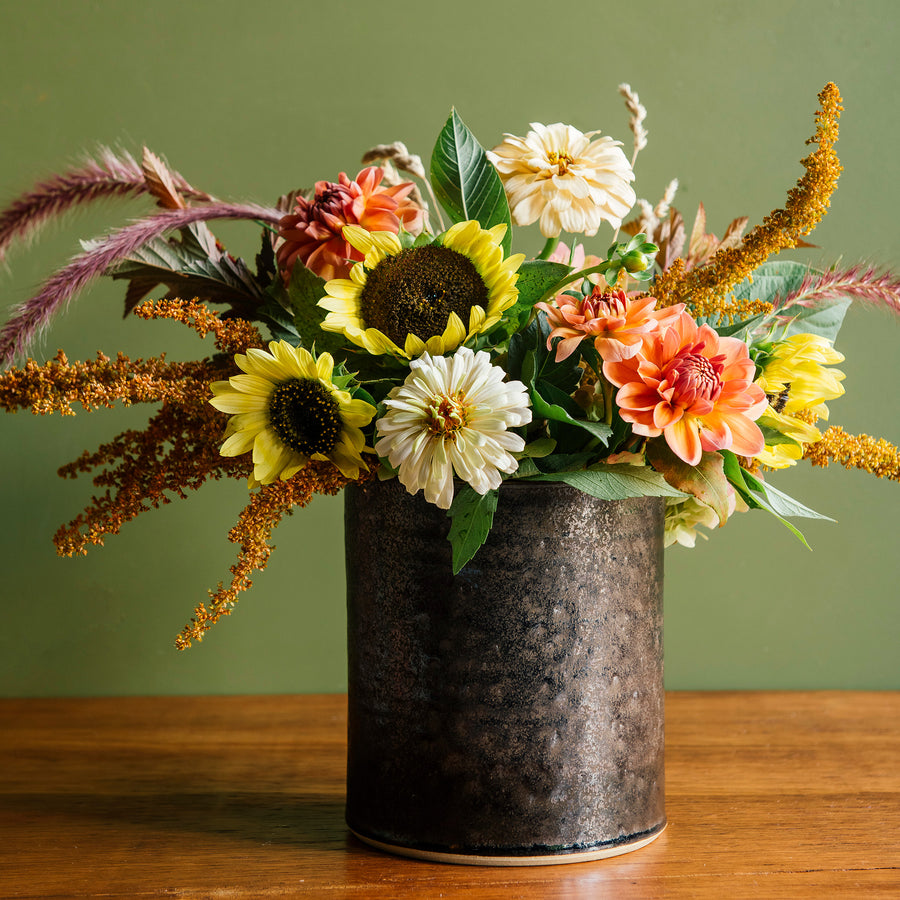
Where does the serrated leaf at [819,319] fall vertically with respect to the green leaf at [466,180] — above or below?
below

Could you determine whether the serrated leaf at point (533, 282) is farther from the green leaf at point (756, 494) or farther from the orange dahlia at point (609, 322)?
the green leaf at point (756, 494)

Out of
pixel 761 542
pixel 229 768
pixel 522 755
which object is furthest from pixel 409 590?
pixel 761 542

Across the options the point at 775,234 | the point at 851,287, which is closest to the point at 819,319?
the point at 851,287

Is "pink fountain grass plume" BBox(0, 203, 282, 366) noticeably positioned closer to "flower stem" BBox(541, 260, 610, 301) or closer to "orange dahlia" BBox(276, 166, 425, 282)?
"orange dahlia" BBox(276, 166, 425, 282)

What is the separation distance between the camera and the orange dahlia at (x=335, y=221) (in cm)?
52

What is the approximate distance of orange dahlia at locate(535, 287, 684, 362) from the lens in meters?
0.46

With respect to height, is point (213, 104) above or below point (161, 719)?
above

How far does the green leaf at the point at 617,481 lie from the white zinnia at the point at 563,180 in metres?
0.14

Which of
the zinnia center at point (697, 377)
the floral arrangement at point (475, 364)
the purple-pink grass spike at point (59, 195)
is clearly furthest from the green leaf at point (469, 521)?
the purple-pink grass spike at point (59, 195)

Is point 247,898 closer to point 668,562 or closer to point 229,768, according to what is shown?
point 229,768

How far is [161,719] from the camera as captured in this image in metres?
0.87

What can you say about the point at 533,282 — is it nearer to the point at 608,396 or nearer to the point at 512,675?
the point at 608,396

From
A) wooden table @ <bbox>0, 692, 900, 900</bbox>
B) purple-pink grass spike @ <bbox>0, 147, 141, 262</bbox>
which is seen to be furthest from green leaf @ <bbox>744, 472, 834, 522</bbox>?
purple-pink grass spike @ <bbox>0, 147, 141, 262</bbox>

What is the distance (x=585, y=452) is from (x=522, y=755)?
0.57 ft
